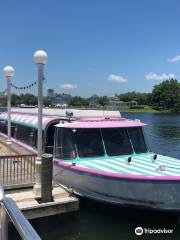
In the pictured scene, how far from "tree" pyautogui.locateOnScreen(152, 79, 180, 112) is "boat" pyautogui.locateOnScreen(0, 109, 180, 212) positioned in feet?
474

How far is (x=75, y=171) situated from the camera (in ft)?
31.5

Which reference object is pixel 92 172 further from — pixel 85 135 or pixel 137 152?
pixel 137 152

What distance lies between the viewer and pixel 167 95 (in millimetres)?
160625

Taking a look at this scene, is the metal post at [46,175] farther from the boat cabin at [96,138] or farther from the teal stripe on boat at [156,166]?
the teal stripe on boat at [156,166]

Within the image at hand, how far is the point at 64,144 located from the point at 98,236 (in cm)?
315

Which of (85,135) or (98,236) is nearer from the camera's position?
(98,236)

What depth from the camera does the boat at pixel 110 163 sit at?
323 inches

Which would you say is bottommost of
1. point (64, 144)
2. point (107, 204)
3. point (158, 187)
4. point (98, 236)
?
point (98, 236)

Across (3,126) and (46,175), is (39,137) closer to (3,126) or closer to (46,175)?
(46,175)

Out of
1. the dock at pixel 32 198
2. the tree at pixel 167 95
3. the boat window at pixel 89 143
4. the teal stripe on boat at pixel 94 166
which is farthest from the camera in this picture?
the tree at pixel 167 95

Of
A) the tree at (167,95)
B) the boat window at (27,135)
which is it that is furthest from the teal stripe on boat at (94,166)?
the tree at (167,95)

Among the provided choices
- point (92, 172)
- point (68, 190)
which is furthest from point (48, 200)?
point (92, 172)

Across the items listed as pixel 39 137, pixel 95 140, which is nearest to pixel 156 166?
pixel 95 140

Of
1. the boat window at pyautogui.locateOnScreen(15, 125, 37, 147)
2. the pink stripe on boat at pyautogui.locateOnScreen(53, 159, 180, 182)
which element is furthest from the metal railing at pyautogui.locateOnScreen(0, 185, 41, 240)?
the boat window at pyautogui.locateOnScreen(15, 125, 37, 147)
